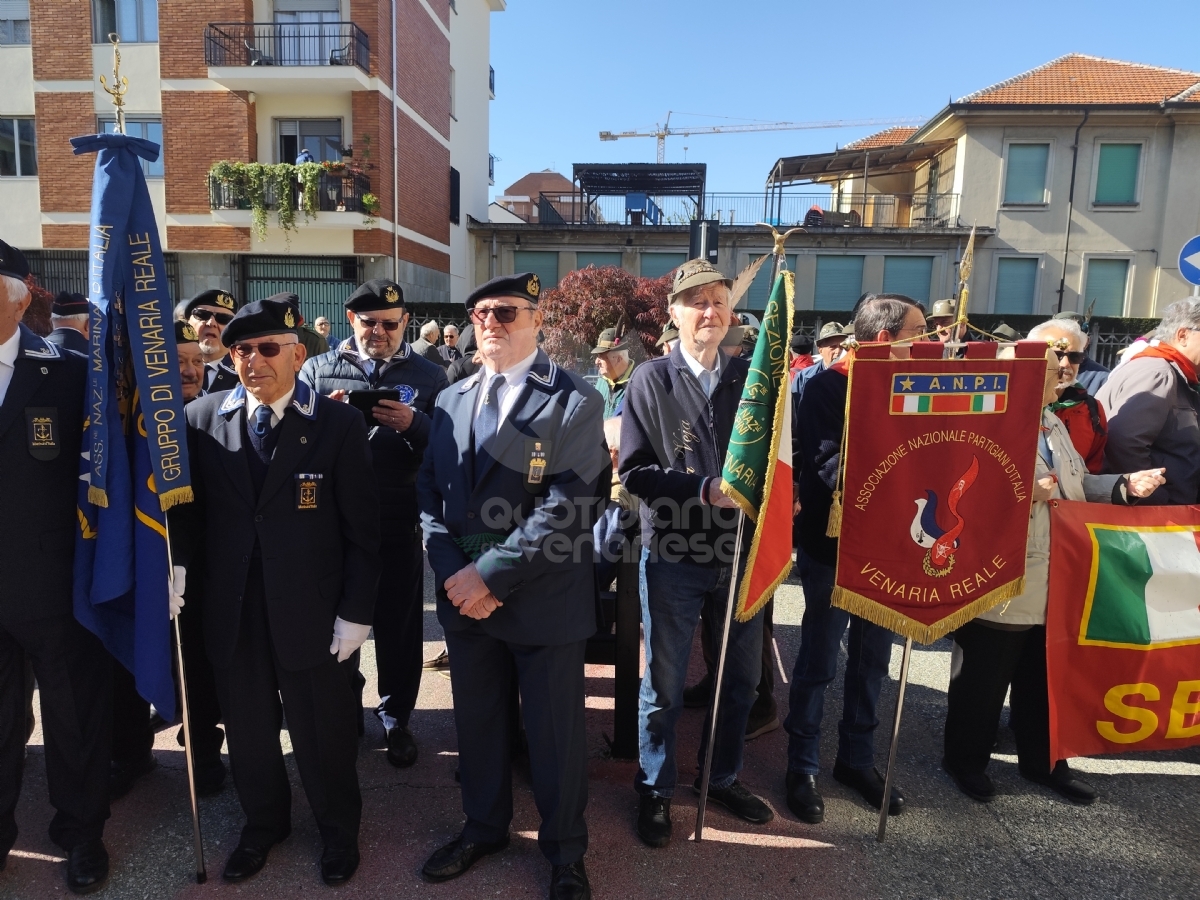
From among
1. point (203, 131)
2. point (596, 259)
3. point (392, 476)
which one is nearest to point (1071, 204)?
point (596, 259)

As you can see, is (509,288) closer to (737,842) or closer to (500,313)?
(500,313)

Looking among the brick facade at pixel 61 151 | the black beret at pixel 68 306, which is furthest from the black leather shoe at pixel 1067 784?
the brick facade at pixel 61 151

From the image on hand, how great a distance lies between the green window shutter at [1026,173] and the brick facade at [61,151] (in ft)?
82.0

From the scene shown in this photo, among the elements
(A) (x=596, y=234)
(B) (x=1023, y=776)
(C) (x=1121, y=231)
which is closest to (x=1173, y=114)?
(C) (x=1121, y=231)

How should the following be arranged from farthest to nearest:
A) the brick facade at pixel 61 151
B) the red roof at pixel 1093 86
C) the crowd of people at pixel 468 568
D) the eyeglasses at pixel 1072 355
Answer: the red roof at pixel 1093 86 < the brick facade at pixel 61 151 < the eyeglasses at pixel 1072 355 < the crowd of people at pixel 468 568

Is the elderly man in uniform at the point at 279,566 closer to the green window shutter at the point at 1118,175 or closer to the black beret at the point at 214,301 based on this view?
the black beret at the point at 214,301

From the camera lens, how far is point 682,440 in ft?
10.1

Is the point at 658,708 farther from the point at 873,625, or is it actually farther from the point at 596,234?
the point at 596,234

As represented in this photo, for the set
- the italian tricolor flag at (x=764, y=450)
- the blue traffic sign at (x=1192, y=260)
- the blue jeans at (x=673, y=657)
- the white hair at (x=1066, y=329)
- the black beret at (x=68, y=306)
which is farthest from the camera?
the blue traffic sign at (x=1192, y=260)

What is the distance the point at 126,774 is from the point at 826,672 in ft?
10.6

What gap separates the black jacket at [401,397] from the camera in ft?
11.9

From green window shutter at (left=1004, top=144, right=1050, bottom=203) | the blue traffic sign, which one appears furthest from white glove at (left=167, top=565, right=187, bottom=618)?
green window shutter at (left=1004, top=144, right=1050, bottom=203)

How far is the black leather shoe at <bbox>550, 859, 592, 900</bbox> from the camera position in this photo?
2.67m

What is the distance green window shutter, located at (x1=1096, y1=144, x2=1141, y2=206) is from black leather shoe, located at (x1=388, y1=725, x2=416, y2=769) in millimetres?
25969
